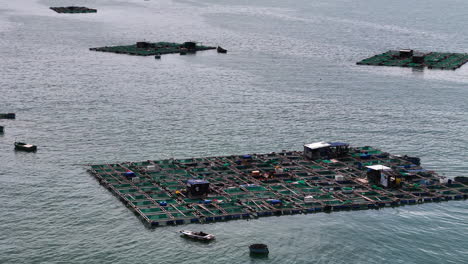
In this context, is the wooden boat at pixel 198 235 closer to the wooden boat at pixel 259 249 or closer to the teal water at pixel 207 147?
the teal water at pixel 207 147

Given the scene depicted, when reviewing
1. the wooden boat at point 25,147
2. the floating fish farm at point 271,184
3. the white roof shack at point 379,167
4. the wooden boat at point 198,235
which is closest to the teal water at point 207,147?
the wooden boat at point 198,235

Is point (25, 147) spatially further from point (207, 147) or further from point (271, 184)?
point (271, 184)

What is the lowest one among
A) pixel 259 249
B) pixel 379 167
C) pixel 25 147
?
pixel 259 249

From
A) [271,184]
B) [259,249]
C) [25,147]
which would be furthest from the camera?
[25,147]

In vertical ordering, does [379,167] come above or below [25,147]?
above

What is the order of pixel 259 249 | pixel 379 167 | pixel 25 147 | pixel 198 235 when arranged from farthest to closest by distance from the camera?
pixel 25 147, pixel 379 167, pixel 198 235, pixel 259 249

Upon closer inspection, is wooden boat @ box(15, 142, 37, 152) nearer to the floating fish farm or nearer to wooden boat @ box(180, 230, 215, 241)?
the floating fish farm

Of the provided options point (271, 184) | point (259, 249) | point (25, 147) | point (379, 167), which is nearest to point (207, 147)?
point (271, 184)
